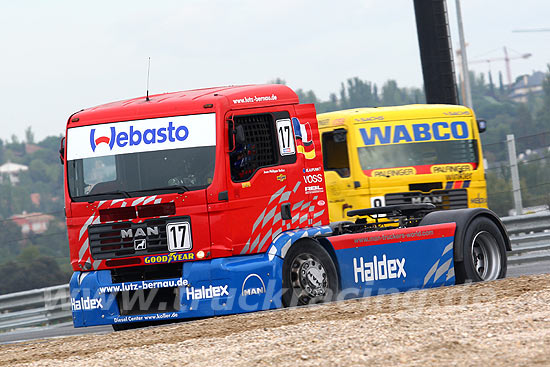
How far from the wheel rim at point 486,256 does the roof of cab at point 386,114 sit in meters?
5.76

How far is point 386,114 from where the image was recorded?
19.0m

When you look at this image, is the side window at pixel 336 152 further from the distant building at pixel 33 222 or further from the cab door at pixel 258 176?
the distant building at pixel 33 222

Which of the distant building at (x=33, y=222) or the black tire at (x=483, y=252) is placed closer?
the black tire at (x=483, y=252)

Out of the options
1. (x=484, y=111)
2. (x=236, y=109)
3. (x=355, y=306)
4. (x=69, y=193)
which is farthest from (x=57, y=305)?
(x=484, y=111)

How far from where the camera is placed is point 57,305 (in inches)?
683

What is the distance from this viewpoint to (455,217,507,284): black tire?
Answer: 1299cm

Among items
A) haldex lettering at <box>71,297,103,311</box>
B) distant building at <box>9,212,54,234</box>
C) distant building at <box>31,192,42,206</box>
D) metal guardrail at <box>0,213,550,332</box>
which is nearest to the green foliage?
distant building at <box>9,212,54,234</box>

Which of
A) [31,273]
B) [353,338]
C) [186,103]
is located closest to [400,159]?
[186,103]

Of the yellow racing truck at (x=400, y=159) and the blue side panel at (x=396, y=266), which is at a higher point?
the yellow racing truck at (x=400, y=159)

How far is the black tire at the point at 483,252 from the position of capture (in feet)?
42.6


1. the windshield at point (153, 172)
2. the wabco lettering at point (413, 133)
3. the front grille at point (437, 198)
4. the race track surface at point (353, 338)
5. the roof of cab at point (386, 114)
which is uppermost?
the roof of cab at point (386, 114)

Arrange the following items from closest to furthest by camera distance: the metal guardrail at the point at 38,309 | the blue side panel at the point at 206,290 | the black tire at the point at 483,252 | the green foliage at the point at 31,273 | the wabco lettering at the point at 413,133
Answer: the blue side panel at the point at 206,290
the black tire at the point at 483,252
the metal guardrail at the point at 38,309
the wabco lettering at the point at 413,133
the green foliage at the point at 31,273

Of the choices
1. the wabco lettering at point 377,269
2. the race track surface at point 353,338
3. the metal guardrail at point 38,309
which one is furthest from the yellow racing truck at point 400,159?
the race track surface at point 353,338

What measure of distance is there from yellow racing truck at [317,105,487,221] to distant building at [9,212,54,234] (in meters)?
6.97
